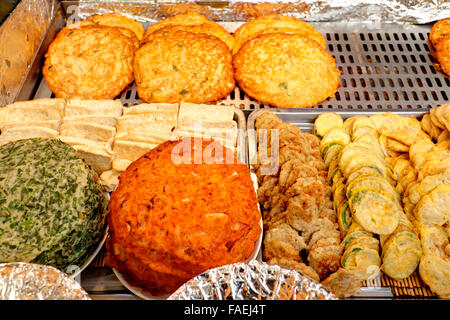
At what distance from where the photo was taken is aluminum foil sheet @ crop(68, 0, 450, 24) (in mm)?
3594

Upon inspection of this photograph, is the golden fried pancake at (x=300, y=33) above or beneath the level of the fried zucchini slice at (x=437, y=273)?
above

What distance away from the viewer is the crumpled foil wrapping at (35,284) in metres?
1.30

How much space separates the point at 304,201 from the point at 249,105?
1235 mm

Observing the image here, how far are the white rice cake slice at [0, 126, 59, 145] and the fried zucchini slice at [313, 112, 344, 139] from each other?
1.83m

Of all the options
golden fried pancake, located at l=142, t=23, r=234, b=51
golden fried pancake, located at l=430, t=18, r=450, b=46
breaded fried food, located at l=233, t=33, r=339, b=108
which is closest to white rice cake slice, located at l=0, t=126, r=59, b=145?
golden fried pancake, located at l=142, t=23, r=234, b=51

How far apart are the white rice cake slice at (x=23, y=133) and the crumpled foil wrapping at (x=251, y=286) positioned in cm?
168

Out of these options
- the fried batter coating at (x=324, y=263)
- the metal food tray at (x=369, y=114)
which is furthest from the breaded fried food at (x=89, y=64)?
the fried batter coating at (x=324, y=263)

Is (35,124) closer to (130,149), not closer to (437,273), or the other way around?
(130,149)

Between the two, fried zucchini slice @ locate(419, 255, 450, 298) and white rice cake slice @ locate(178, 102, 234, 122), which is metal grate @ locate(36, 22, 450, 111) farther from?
fried zucchini slice @ locate(419, 255, 450, 298)

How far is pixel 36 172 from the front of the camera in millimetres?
1819

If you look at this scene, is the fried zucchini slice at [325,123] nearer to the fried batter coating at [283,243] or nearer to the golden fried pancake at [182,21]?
the fried batter coating at [283,243]

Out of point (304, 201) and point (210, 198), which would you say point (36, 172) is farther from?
point (304, 201)
